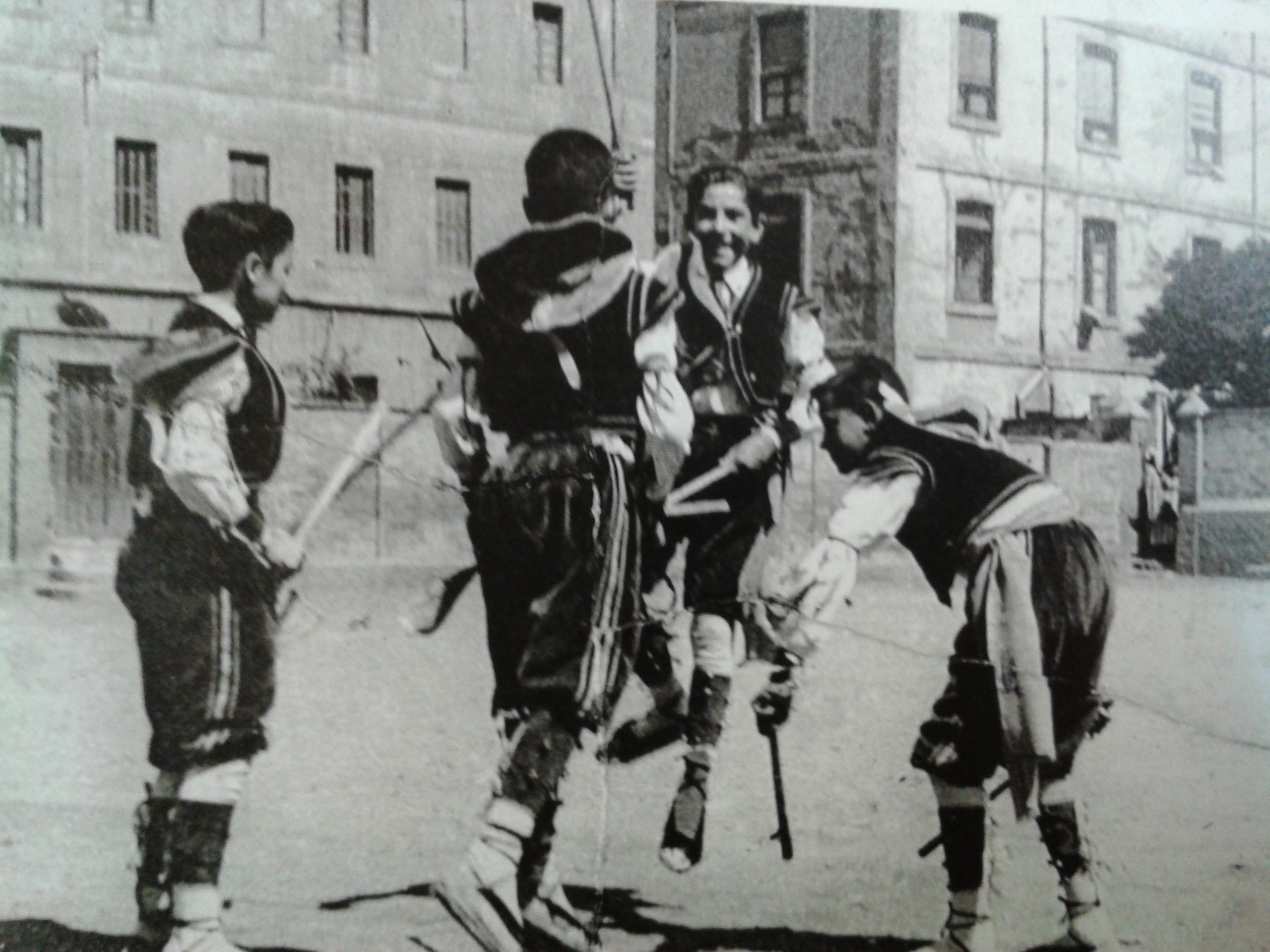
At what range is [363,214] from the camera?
16.2 feet

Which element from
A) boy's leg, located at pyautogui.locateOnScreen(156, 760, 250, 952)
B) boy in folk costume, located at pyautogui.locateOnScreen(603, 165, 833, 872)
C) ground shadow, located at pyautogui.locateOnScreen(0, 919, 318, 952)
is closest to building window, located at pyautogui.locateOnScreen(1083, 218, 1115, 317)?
boy in folk costume, located at pyautogui.locateOnScreen(603, 165, 833, 872)

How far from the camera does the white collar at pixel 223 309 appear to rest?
477 centimetres

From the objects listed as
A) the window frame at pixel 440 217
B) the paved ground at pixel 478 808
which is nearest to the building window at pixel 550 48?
the window frame at pixel 440 217

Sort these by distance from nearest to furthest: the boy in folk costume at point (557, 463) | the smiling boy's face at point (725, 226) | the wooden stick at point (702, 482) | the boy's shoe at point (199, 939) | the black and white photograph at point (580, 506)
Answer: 1. the boy's shoe at point (199, 939)
2. the black and white photograph at point (580, 506)
3. the boy in folk costume at point (557, 463)
4. the wooden stick at point (702, 482)
5. the smiling boy's face at point (725, 226)

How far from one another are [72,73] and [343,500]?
1.84 m

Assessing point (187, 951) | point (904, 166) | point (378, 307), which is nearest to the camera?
point (187, 951)

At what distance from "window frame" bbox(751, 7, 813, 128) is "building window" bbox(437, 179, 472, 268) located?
120 centimetres

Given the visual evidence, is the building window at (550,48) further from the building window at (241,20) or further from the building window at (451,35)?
the building window at (241,20)

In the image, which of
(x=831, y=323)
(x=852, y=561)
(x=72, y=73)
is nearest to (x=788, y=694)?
(x=852, y=561)

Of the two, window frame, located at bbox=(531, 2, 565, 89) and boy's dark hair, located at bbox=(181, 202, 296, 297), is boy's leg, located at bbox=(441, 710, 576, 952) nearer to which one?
boy's dark hair, located at bbox=(181, 202, 296, 297)

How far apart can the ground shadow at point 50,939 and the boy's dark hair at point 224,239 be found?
2376mm

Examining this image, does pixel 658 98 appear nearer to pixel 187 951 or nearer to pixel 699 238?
pixel 699 238

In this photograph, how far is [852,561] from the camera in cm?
496

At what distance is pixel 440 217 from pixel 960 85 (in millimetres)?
2125
